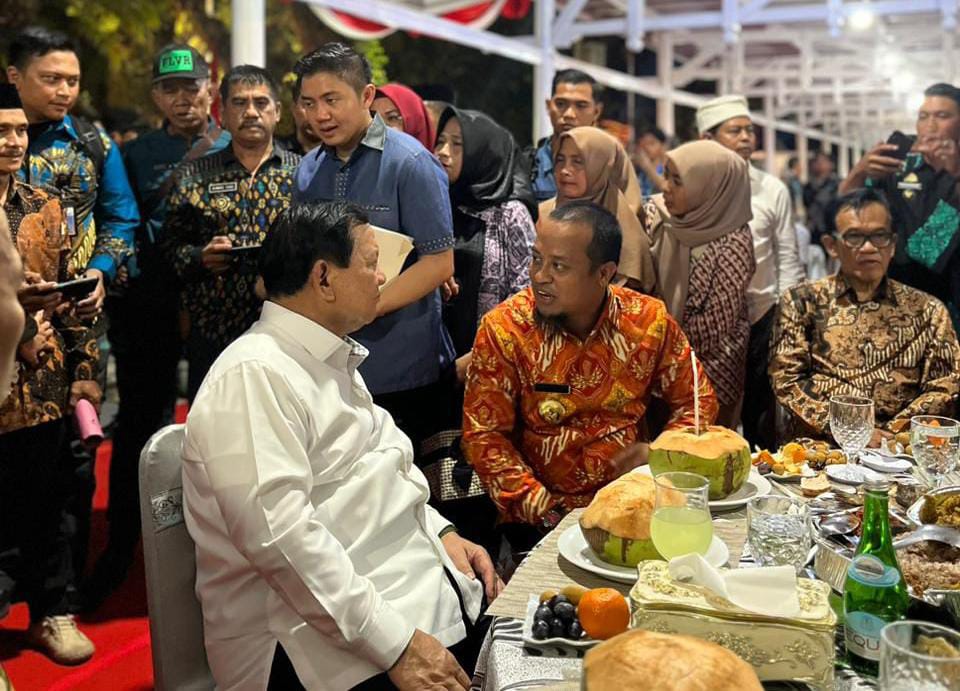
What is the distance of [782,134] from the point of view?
2695 centimetres

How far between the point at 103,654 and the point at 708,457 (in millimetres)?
1958

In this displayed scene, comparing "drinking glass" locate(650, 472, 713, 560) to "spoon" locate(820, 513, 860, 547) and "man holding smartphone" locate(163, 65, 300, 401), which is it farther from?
"man holding smartphone" locate(163, 65, 300, 401)

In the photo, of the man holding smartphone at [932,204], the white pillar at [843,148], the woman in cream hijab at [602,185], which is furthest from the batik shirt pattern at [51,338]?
the white pillar at [843,148]

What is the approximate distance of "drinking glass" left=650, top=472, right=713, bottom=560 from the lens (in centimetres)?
143

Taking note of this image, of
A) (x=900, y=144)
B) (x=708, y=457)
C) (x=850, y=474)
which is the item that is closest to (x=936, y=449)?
(x=850, y=474)

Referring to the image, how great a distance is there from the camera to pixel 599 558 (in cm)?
155

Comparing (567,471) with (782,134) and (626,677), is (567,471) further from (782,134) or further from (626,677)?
(782,134)

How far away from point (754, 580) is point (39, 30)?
2741 mm

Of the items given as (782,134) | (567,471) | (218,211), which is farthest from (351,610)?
(782,134)

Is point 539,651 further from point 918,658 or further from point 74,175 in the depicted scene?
point 74,175

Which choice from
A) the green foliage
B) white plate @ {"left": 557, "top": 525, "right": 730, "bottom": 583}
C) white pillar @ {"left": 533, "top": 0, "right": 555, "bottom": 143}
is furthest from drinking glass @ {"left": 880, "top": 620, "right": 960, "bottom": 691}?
the green foliage

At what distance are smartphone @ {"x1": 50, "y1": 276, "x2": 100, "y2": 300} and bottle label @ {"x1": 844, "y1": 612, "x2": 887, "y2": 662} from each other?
2.15m

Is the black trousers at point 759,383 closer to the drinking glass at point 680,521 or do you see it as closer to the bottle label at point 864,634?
the drinking glass at point 680,521

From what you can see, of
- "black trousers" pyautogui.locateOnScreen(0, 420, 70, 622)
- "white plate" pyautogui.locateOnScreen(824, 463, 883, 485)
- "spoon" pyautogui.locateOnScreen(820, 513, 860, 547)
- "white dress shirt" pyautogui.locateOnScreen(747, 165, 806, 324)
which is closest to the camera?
"spoon" pyautogui.locateOnScreen(820, 513, 860, 547)
